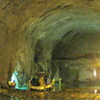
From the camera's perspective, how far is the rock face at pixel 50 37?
11.7 m

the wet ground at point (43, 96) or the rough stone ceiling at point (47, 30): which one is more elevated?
the rough stone ceiling at point (47, 30)

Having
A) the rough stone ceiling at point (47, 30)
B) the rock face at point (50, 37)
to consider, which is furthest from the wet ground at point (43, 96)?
the rough stone ceiling at point (47, 30)

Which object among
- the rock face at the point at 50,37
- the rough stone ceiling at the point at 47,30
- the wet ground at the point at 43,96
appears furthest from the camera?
the rock face at the point at 50,37

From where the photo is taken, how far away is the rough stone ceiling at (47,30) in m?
11.5

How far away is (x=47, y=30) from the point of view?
55.7 feet

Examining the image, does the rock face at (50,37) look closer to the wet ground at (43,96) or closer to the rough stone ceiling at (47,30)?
the rough stone ceiling at (47,30)

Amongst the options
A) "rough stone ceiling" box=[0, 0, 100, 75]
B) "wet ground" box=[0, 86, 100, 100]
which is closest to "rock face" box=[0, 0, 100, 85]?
"rough stone ceiling" box=[0, 0, 100, 75]

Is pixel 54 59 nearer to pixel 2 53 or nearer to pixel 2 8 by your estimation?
pixel 2 53

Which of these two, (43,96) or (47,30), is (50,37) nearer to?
(47,30)

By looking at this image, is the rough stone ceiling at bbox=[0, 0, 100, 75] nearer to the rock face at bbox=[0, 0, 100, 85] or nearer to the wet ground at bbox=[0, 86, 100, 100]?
the rock face at bbox=[0, 0, 100, 85]

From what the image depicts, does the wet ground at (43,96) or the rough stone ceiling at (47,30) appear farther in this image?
the rough stone ceiling at (47,30)

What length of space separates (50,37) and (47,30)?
1.95 meters

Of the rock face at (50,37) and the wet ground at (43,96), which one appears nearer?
the wet ground at (43,96)

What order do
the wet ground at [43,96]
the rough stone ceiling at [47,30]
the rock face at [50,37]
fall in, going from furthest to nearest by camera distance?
the rock face at [50,37] → the rough stone ceiling at [47,30] → the wet ground at [43,96]
